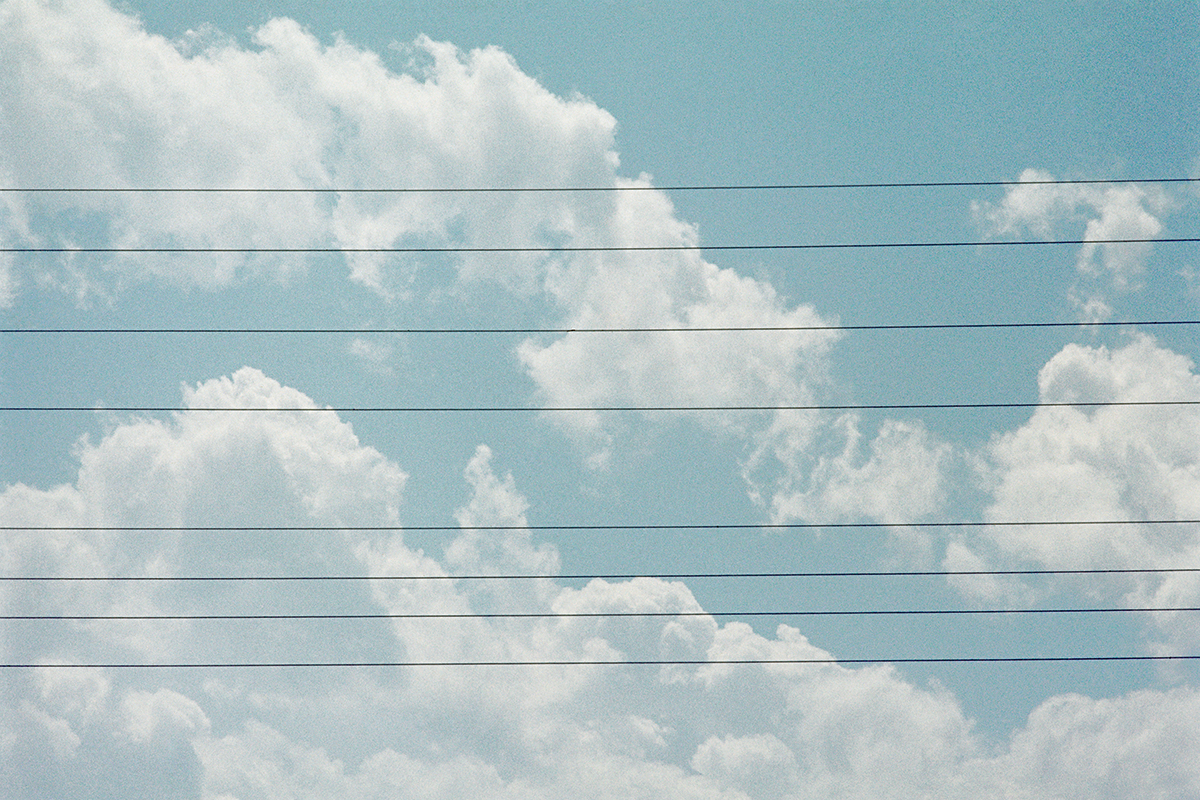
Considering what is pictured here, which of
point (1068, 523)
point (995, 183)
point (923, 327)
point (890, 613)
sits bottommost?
point (890, 613)

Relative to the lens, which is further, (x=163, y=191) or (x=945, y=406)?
(x=163, y=191)

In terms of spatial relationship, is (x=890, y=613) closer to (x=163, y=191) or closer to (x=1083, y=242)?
(x=1083, y=242)

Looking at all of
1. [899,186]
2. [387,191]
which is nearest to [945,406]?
[899,186]

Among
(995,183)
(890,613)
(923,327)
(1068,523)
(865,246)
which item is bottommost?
(890,613)

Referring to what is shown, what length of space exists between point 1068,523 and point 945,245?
33.8 feet

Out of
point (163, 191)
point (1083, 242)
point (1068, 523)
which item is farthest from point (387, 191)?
point (1068, 523)

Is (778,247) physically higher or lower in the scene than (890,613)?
higher

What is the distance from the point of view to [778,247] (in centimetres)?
3216

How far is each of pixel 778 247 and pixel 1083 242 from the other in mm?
9979

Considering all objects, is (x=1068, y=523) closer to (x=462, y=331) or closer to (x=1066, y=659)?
(x=1066, y=659)

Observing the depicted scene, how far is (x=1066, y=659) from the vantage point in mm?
31469

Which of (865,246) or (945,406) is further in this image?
(865,246)

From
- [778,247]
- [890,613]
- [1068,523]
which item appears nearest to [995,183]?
[778,247]

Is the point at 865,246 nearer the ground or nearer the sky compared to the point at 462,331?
nearer the sky
